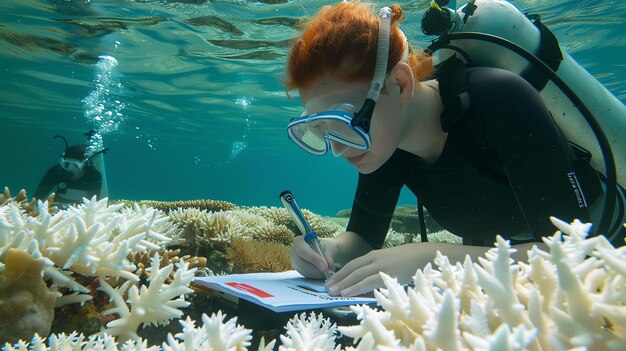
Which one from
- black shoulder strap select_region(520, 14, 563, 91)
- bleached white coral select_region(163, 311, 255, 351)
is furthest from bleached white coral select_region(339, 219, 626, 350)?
black shoulder strap select_region(520, 14, 563, 91)

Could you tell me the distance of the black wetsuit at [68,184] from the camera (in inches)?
461

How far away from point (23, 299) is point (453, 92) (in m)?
2.81

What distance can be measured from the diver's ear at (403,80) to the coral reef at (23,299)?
2221 mm

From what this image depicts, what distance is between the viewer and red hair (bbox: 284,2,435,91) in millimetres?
2408

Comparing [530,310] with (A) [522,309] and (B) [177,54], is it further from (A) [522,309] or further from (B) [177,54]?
(B) [177,54]

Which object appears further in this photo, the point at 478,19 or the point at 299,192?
the point at 299,192

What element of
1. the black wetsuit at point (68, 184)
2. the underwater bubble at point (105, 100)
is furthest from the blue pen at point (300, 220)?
the underwater bubble at point (105, 100)

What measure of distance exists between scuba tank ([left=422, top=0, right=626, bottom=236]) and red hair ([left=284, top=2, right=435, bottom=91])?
A: 0.87m

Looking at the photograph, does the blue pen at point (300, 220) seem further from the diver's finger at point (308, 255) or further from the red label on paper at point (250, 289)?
the red label on paper at point (250, 289)

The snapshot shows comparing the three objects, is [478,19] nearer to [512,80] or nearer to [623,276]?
[512,80]

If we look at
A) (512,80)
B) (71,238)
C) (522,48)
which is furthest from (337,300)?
(522,48)

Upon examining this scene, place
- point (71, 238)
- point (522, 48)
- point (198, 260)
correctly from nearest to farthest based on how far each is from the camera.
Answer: point (71, 238), point (198, 260), point (522, 48)

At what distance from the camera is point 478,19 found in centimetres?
317

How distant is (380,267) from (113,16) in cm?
1534
